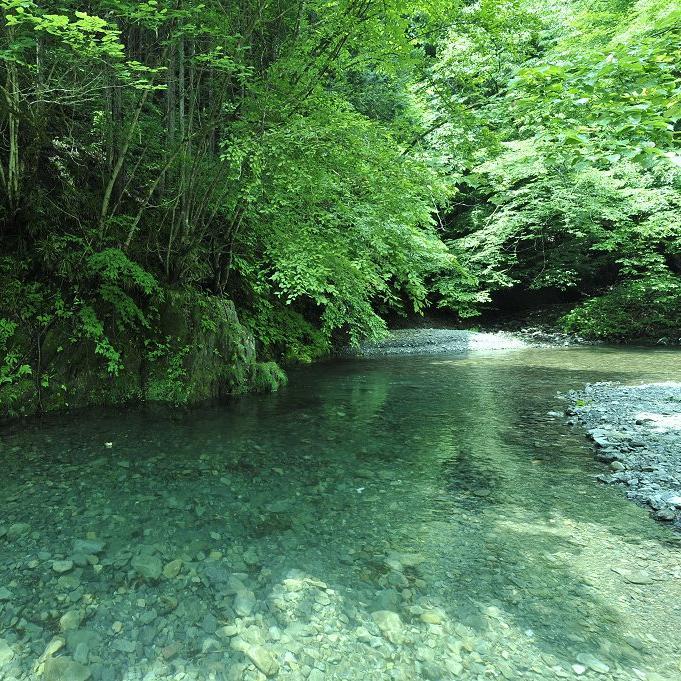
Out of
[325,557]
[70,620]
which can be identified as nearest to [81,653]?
[70,620]

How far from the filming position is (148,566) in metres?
3.29

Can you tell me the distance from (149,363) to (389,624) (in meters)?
6.35

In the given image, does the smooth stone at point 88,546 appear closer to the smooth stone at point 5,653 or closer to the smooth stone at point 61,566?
the smooth stone at point 61,566

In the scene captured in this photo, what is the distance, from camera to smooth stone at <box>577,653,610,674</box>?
244 cm

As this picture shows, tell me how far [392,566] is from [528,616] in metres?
0.93

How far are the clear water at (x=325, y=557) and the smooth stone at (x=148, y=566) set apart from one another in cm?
2

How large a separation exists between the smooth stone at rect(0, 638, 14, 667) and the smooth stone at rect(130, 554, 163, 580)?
80 centimetres

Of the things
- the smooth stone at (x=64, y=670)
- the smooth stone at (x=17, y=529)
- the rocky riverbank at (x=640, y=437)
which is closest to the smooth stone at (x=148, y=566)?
the smooth stone at (x=64, y=670)

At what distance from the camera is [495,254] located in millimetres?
20266

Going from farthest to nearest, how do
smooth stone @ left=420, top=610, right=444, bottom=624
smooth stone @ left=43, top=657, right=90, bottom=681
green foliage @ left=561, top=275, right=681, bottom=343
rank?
green foliage @ left=561, top=275, right=681, bottom=343, smooth stone @ left=420, top=610, right=444, bottom=624, smooth stone @ left=43, top=657, right=90, bottom=681

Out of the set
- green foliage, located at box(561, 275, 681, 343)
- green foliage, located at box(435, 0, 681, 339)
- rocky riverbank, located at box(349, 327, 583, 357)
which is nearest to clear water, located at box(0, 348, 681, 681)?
green foliage, located at box(435, 0, 681, 339)

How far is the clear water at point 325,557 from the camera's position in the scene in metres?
2.55

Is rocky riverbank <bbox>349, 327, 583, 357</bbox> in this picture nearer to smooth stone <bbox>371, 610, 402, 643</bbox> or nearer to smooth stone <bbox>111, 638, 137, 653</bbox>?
smooth stone <bbox>371, 610, 402, 643</bbox>

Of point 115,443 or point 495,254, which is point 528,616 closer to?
point 115,443
